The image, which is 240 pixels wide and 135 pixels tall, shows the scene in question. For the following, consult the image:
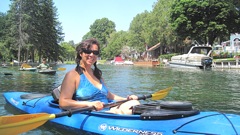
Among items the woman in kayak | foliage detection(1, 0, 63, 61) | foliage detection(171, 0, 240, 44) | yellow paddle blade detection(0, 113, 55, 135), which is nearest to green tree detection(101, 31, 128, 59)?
foliage detection(1, 0, 63, 61)

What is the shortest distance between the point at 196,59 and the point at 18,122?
33.3 metres

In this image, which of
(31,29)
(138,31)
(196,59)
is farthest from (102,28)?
(196,59)

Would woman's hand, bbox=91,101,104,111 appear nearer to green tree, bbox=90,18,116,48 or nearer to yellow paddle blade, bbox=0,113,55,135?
yellow paddle blade, bbox=0,113,55,135

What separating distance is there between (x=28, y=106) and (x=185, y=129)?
4528mm

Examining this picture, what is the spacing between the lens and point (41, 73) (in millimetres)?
23516

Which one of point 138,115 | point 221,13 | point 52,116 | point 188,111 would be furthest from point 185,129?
point 221,13

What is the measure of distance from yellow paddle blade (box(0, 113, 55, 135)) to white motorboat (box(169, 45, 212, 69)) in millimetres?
32053

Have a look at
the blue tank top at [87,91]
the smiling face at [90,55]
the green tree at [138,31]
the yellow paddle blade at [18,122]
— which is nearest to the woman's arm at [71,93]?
the blue tank top at [87,91]

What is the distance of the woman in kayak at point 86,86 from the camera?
4797 mm

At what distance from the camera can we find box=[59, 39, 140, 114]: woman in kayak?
480cm

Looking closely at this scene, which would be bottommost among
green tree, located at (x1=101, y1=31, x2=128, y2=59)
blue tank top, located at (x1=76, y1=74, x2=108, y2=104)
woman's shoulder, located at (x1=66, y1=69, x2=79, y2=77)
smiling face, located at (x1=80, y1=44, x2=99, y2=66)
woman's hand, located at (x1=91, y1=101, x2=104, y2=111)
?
woman's hand, located at (x1=91, y1=101, x2=104, y2=111)

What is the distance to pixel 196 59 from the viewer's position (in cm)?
3556

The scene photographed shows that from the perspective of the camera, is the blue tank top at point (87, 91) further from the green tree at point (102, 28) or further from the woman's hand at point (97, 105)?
the green tree at point (102, 28)

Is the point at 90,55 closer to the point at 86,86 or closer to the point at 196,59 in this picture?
the point at 86,86
